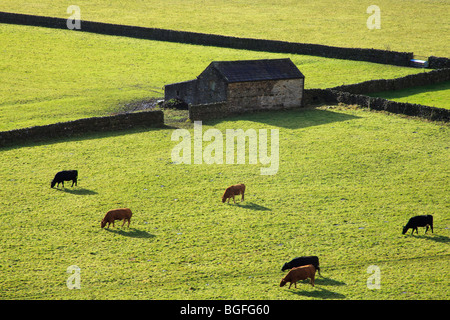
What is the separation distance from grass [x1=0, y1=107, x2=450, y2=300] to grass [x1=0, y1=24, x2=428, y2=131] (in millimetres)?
10331

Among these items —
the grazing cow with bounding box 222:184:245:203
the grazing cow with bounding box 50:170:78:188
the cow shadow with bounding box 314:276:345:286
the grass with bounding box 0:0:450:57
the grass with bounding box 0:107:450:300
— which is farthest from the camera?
the grass with bounding box 0:0:450:57

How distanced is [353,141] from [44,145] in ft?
59.2

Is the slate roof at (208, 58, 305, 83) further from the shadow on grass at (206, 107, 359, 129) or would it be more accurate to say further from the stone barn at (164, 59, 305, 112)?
the shadow on grass at (206, 107, 359, 129)

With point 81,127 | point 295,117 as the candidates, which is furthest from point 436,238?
point 81,127

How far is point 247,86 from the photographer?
130 ft

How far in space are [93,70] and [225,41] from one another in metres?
16.8

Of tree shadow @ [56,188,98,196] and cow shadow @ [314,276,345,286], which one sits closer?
cow shadow @ [314,276,345,286]

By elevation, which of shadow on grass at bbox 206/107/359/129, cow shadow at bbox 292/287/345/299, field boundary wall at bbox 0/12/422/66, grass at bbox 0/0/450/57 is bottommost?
cow shadow at bbox 292/287/345/299

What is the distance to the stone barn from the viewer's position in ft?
129

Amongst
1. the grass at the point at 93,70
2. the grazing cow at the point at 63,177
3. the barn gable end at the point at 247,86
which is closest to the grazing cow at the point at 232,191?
the grazing cow at the point at 63,177

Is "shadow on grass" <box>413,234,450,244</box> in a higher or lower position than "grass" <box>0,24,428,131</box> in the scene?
lower

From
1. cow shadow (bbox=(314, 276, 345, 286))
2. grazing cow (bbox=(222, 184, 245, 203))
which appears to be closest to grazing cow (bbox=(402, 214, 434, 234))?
cow shadow (bbox=(314, 276, 345, 286))

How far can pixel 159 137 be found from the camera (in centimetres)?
3444
